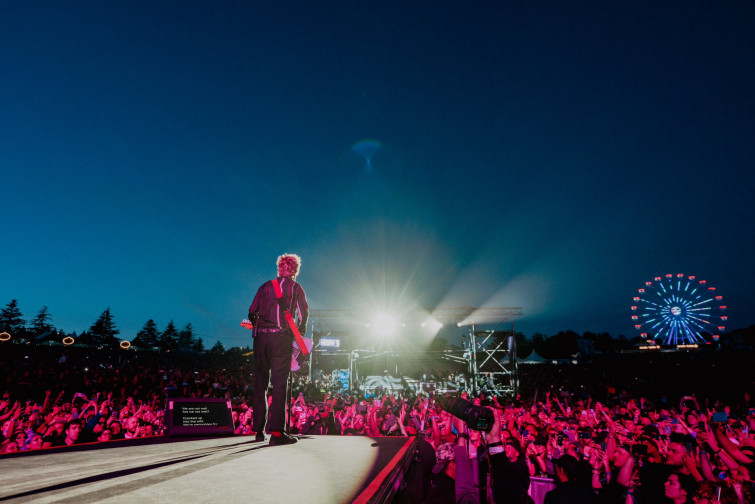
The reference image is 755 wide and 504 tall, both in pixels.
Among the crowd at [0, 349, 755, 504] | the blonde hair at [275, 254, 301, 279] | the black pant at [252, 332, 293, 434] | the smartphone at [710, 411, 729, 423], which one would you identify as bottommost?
the smartphone at [710, 411, 729, 423]

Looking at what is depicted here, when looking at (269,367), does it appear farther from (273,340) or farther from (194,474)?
(194,474)

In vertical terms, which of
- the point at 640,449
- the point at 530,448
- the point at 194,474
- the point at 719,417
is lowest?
the point at 719,417

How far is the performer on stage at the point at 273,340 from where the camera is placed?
4.04 meters

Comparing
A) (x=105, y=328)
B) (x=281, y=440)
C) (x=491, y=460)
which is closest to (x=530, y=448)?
Answer: (x=491, y=460)

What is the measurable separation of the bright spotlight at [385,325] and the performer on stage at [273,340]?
22.2m

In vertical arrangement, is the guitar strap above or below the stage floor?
above

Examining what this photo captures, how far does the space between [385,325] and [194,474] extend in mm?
24236

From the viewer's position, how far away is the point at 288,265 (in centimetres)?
450

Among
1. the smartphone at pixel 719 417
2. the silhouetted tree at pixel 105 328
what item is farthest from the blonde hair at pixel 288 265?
the silhouetted tree at pixel 105 328

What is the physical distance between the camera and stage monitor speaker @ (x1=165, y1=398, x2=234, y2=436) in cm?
484

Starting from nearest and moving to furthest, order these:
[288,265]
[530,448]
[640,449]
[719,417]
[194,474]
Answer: [194,474]
[288,265]
[640,449]
[530,448]
[719,417]

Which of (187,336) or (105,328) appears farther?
(187,336)

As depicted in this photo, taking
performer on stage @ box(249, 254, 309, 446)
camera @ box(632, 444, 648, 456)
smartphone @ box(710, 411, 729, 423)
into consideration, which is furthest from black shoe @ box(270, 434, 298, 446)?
smartphone @ box(710, 411, 729, 423)

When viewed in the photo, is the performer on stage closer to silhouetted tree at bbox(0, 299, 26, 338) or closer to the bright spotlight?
the bright spotlight
